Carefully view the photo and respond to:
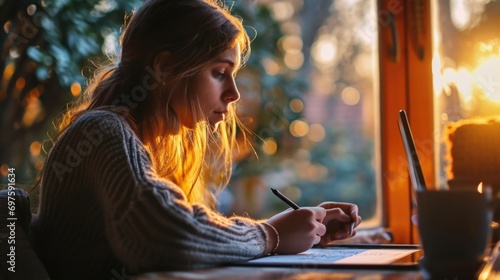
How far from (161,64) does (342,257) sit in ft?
1.58

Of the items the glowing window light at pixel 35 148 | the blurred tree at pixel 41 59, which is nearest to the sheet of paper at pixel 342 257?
the blurred tree at pixel 41 59

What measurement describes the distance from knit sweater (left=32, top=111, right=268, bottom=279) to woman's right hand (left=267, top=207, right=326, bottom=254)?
57mm

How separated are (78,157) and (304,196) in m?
1.90

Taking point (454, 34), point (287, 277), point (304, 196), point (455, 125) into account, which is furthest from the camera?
point (304, 196)

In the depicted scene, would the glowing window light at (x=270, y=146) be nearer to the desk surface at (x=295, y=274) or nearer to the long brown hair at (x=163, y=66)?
the long brown hair at (x=163, y=66)

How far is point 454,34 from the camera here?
2096mm

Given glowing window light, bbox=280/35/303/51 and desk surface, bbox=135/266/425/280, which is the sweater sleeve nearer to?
desk surface, bbox=135/266/425/280

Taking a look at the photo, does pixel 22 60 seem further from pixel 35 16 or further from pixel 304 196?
pixel 304 196

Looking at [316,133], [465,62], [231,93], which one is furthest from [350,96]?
[231,93]

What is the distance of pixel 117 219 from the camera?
85 centimetres

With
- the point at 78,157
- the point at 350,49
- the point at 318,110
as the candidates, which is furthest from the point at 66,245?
the point at 318,110

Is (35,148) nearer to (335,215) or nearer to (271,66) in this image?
(271,66)

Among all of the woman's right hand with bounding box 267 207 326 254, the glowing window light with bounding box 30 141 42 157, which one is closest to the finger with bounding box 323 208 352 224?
the woman's right hand with bounding box 267 207 326 254

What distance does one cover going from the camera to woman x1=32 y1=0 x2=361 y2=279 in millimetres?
834
